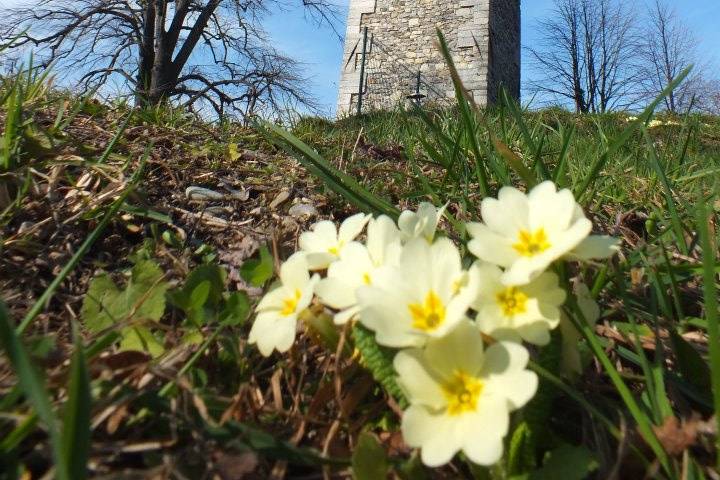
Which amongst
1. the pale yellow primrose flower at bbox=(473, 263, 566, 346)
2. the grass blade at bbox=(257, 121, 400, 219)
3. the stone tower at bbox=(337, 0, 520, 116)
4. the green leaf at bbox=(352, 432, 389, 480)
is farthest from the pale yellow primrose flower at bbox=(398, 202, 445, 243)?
the stone tower at bbox=(337, 0, 520, 116)

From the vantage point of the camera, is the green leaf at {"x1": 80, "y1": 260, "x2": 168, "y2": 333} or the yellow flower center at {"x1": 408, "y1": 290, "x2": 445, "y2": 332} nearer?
the yellow flower center at {"x1": 408, "y1": 290, "x2": 445, "y2": 332}

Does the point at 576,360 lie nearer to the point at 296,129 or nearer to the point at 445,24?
the point at 296,129

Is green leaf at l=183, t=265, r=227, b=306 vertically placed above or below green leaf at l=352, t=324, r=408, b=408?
above

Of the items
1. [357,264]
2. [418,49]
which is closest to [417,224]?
[357,264]

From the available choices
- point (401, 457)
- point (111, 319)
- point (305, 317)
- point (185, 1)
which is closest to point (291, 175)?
point (111, 319)

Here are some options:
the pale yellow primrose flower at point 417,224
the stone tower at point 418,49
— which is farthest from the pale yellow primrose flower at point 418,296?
the stone tower at point 418,49

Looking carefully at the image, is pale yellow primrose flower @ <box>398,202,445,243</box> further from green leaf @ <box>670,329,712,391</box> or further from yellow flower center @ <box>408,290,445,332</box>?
green leaf @ <box>670,329,712,391</box>

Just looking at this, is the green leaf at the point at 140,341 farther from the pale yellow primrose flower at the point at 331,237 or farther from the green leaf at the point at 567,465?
the green leaf at the point at 567,465
